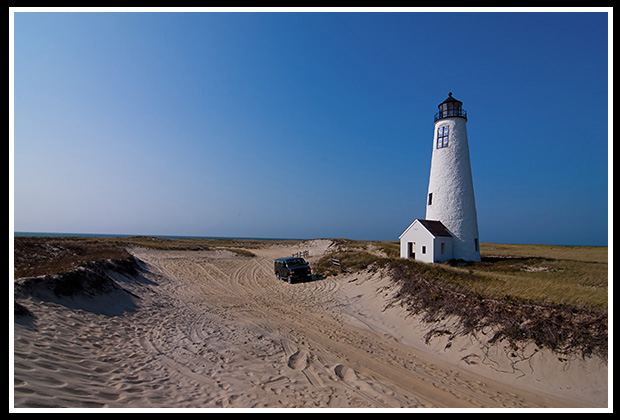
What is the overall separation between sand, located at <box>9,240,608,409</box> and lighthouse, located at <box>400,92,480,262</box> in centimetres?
1012

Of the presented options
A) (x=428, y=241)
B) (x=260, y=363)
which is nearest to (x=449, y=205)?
(x=428, y=241)

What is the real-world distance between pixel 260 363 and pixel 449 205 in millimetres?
18780

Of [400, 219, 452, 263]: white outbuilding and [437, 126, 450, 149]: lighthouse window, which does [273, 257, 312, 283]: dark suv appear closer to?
[400, 219, 452, 263]: white outbuilding

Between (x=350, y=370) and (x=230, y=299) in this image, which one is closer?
(x=350, y=370)

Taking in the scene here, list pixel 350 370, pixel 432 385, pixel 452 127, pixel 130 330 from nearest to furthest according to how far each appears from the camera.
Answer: pixel 432 385 < pixel 350 370 < pixel 130 330 < pixel 452 127

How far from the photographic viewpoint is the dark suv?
64.7ft

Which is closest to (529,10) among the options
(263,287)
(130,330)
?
(130,330)

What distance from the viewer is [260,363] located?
23.1ft

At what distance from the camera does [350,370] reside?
693 cm

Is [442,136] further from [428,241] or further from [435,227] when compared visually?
[428,241]

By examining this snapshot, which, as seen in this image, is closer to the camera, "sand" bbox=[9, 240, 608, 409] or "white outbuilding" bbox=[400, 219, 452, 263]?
"sand" bbox=[9, 240, 608, 409]

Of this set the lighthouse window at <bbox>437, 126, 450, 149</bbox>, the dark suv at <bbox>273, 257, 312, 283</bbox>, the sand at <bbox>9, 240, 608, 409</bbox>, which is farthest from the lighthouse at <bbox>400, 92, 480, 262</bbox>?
the sand at <bbox>9, 240, 608, 409</bbox>

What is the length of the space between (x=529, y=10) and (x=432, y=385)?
762 centimetres

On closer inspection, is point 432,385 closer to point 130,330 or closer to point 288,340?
point 288,340
